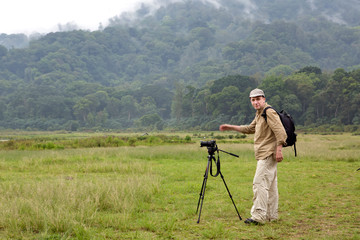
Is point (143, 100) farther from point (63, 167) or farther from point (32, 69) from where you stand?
point (63, 167)

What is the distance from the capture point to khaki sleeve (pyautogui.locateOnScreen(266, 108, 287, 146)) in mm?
6305

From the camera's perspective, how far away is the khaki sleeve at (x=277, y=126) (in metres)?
6.30

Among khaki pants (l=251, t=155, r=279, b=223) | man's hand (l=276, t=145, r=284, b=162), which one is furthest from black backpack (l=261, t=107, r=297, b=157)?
khaki pants (l=251, t=155, r=279, b=223)

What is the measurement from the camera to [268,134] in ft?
21.9

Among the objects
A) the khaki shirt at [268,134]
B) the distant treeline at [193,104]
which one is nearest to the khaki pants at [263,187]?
the khaki shirt at [268,134]

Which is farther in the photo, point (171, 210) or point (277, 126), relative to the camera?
point (171, 210)

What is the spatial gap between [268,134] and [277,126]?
341 millimetres

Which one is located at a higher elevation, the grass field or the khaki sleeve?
the khaki sleeve

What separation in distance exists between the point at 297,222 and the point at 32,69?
620 ft

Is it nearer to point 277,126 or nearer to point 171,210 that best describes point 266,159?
point 277,126

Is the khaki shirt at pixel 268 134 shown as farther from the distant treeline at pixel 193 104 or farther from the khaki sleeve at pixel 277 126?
the distant treeline at pixel 193 104

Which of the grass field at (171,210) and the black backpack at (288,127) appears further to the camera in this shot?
the black backpack at (288,127)

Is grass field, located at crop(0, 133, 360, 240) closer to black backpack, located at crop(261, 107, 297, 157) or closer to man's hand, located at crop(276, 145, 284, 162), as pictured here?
man's hand, located at crop(276, 145, 284, 162)

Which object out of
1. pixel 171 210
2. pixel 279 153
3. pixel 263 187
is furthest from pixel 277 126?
pixel 171 210
